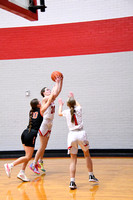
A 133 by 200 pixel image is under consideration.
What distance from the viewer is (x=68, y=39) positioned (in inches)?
348

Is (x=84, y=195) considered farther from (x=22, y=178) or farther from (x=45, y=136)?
(x=45, y=136)

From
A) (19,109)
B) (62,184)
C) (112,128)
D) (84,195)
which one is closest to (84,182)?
(62,184)

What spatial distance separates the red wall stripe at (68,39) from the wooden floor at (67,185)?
3.13 metres

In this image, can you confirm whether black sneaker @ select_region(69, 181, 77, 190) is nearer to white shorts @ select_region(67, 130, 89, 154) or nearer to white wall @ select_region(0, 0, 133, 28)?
white shorts @ select_region(67, 130, 89, 154)

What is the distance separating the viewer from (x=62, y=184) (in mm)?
5660

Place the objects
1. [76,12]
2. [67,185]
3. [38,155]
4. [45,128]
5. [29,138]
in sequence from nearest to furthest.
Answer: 1. [67,185]
2. [29,138]
3. [38,155]
4. [45,128]
5. [76,12]

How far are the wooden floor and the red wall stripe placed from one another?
123 inches

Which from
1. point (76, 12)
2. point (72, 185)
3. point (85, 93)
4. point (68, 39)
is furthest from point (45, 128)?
point (76, 12)

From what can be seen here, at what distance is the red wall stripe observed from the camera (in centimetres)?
852

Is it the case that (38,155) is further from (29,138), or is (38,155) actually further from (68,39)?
(68,39)

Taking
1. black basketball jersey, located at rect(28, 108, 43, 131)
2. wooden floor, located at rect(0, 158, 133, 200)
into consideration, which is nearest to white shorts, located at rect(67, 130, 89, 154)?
wooden floor, located at rect(0, 158, 133, 200)

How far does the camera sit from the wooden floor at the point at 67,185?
4910 mm

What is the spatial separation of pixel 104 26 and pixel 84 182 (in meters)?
4.57

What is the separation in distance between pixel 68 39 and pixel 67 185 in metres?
4.56
